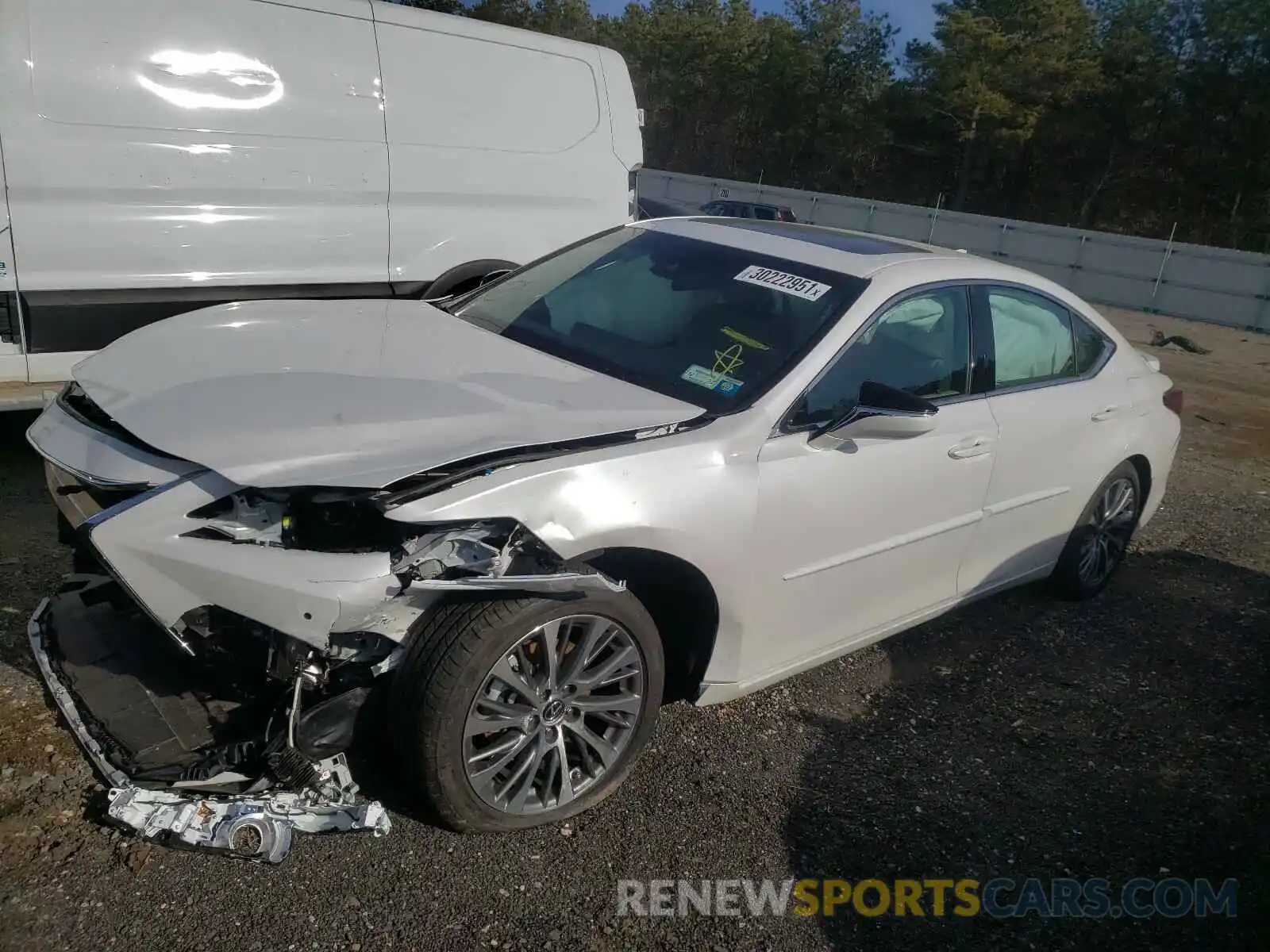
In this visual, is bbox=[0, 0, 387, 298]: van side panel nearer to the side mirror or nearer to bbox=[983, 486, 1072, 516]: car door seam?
the side mirror

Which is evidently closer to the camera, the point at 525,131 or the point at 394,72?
the point at 394,72

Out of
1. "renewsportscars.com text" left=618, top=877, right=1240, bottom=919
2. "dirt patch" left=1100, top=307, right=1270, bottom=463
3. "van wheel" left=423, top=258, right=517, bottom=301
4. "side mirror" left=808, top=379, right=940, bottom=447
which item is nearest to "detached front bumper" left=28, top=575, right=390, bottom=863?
"renewsportscars.com text" left=618, top=877, right=1240, bottom=919

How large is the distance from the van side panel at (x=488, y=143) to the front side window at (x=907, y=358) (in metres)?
3.14

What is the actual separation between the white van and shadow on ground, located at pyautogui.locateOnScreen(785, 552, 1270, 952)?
3515mm

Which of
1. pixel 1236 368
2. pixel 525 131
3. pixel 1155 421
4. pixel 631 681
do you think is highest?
A: pixel 525 131

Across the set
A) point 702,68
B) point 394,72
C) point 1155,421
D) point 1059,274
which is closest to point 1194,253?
point 1059,274

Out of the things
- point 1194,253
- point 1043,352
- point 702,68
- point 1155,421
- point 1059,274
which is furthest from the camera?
point 702,68

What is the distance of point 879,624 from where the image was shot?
12.5 feet

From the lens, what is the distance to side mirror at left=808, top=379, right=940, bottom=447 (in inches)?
128

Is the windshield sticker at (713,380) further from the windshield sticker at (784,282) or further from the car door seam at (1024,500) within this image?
the car door seam at (1024,500)

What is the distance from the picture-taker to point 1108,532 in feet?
16.4

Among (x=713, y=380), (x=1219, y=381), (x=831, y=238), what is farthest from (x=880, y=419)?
(x=1219, y=381)

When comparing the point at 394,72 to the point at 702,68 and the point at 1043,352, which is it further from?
the point at 702,68

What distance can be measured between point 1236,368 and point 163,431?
47.9 ft
